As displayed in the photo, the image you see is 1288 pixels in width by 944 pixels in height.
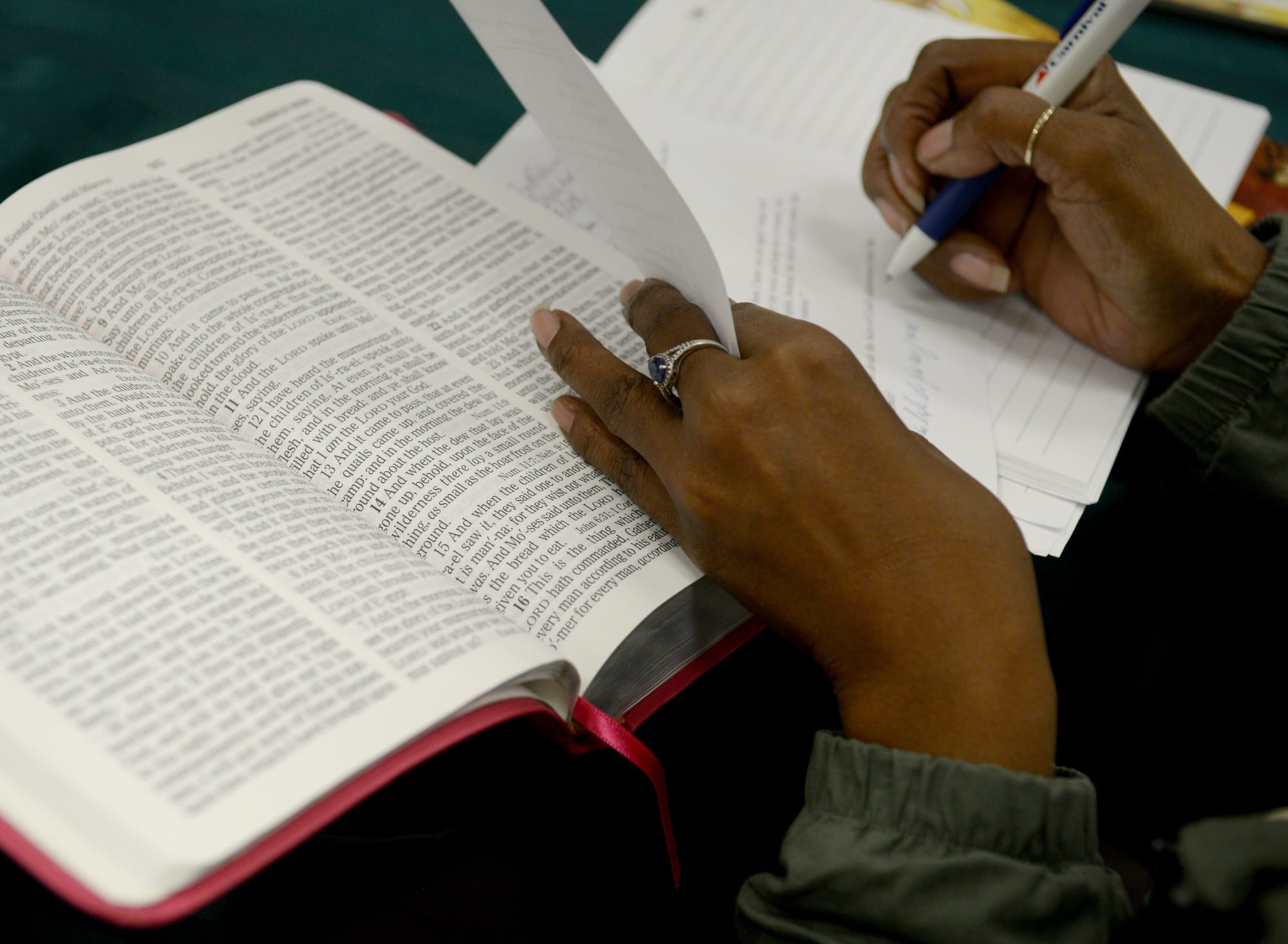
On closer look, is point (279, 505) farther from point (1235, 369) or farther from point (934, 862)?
point (1235, 369)

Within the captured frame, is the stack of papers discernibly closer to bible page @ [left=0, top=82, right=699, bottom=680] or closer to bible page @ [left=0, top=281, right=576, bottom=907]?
bible page @ [left=0, top=82, right=699, bottom=680]

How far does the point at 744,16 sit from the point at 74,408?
689 mm

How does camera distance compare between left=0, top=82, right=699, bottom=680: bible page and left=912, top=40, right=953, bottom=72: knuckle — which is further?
left=912, top=40, right=953, bottom=72: knuckle

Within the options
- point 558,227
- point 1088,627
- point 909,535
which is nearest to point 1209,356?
point 1088,627

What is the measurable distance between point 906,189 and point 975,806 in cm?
46

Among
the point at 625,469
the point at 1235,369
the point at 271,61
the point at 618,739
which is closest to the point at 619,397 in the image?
the point at 625,469

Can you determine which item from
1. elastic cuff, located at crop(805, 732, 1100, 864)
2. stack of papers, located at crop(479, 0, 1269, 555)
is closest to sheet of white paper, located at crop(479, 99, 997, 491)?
stack of papers, located at crop(479, 0, 1269, 555)

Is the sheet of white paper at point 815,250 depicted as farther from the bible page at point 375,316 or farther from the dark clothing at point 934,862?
the dark clothing at point 934,862

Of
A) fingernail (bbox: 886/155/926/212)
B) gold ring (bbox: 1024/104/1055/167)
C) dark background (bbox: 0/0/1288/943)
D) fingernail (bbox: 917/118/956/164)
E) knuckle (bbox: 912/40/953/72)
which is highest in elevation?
knuckle (bbox: 912/40/953/72)

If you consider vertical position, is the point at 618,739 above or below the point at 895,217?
below

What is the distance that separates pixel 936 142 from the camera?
0.70 m

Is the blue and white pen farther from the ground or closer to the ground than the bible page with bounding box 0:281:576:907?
farther from the ground

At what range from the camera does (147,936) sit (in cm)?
47

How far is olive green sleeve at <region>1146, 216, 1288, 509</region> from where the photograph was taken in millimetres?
625
